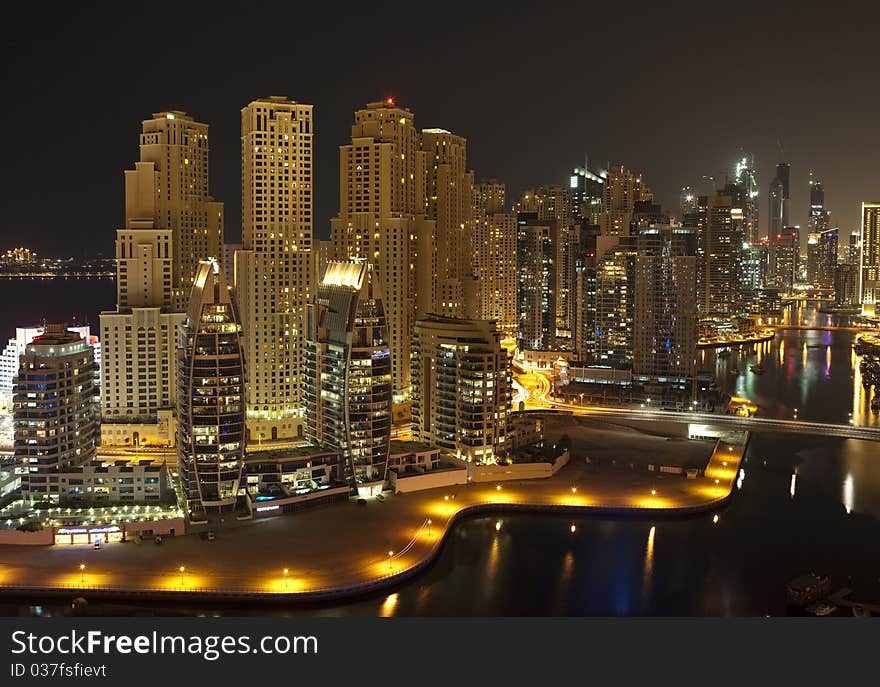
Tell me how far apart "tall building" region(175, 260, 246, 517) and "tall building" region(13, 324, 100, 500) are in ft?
6.70

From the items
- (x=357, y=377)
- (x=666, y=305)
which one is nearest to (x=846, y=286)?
(x=666, y=305)

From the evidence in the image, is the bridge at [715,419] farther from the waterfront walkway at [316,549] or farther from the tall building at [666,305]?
the waterfront walkway at [316,549]

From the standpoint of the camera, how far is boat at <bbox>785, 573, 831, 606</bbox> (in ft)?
35.2

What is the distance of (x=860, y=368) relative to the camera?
32.5 m

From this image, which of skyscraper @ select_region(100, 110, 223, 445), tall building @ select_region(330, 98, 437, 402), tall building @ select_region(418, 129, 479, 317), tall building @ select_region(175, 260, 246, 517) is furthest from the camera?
tall building @ select_region(418, 129, 479, 317)

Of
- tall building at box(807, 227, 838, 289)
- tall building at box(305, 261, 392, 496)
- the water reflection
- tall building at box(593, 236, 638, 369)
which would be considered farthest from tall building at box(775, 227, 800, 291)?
tall building at box(305, 261, 392, 496)

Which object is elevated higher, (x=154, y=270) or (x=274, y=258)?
(x=274, y=258)

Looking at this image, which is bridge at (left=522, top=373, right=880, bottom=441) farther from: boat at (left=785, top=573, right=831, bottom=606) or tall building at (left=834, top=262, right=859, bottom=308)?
tall building at (left=834, top=262, right=859, bottom=308)

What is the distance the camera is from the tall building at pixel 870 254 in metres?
60.1

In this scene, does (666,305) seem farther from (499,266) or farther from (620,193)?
(620,193)

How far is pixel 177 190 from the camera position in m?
20.6

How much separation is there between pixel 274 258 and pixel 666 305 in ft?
43.7

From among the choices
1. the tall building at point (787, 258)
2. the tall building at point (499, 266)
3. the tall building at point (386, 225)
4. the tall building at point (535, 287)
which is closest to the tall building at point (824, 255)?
the tall building at point (787, 258)

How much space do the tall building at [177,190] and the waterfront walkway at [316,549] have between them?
827 cm
